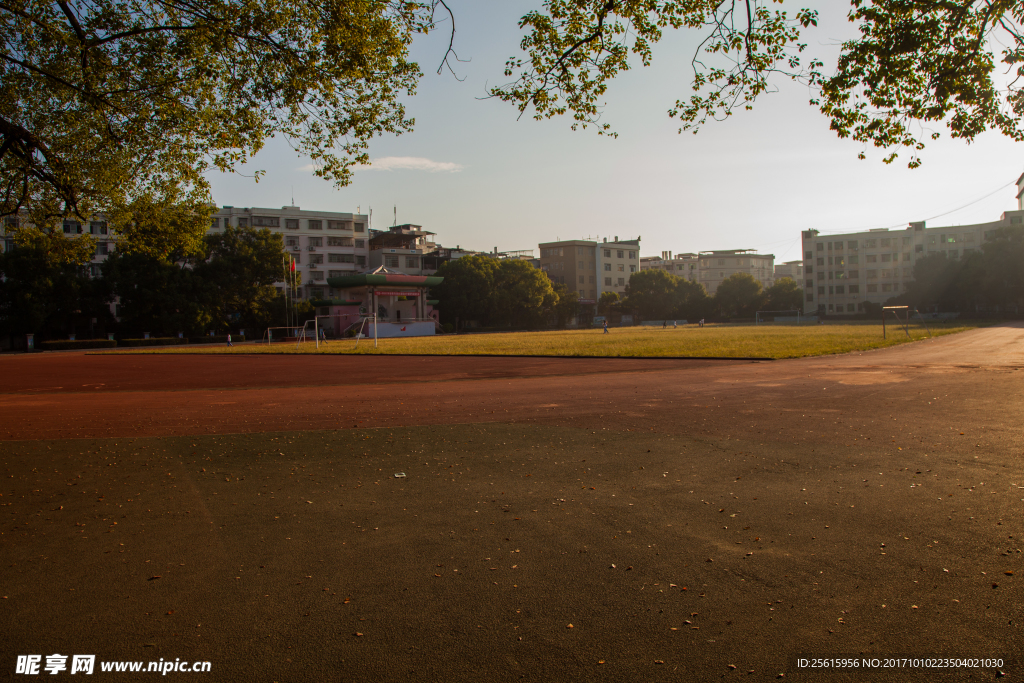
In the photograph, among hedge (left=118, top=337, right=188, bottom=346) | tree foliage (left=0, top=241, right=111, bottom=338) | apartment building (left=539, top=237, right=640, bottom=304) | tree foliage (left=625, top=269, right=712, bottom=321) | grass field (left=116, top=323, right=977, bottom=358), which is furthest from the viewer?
apartment building (left=539, top=237, right=640, bottom=304)

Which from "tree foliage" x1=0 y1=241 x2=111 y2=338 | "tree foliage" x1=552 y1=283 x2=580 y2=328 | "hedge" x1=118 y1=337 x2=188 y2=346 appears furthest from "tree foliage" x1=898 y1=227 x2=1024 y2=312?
"tree foliage" x1=0 y1=241 x2=111 y2=338

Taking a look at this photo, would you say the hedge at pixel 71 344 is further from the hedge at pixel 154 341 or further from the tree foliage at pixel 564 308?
the tree foliage at pixel 564 308

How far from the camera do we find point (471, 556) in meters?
4.43

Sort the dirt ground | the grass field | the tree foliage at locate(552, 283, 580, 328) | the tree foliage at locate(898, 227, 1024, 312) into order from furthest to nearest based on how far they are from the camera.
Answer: the tree foliage at locate(552, 283, 580, 328)
the tree foliage at locate(898, 227, 1024, 312)
the grass field
the dirt ground

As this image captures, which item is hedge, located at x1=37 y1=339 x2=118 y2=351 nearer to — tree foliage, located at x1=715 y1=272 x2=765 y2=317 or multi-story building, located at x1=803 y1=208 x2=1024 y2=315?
tree foliage, located at x1=715 y1=272 x2=765 y2=317

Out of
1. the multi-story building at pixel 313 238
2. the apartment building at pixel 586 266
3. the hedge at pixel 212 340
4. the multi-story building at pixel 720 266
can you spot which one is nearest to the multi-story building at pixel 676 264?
the multi-story building at pixel 720 266

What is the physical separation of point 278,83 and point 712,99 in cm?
824

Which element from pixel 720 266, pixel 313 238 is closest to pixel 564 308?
pixel 313 238

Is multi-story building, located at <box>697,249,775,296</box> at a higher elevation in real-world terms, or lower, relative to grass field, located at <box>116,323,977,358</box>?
higher

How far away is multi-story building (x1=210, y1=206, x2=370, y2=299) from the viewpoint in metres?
91.4

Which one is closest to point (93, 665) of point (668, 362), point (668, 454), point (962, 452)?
point (668, 454)

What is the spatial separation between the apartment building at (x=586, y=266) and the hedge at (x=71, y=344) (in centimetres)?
8044

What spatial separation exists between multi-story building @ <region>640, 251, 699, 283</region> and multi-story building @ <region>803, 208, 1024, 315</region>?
36456 mm

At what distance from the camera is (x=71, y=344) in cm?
5253
